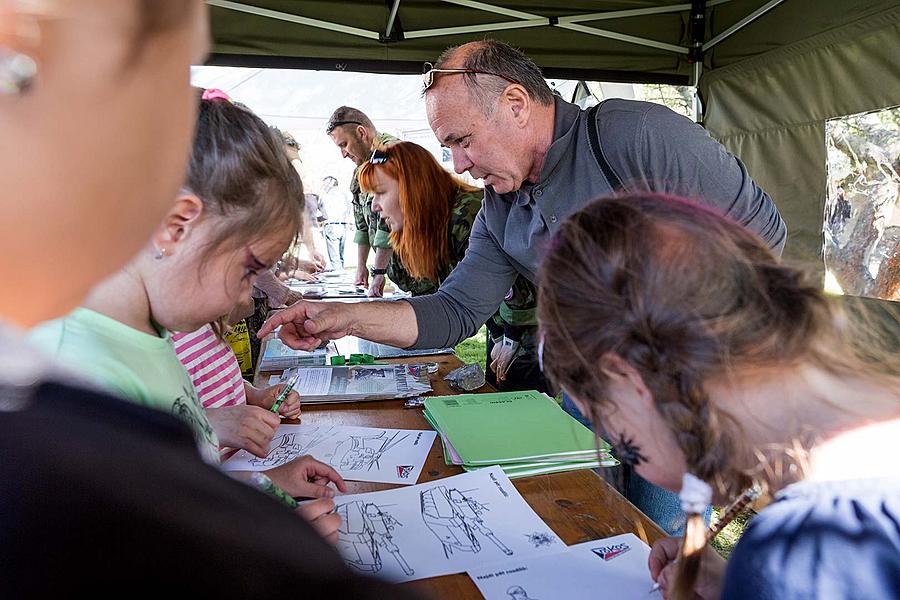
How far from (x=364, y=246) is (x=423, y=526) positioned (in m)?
3.46

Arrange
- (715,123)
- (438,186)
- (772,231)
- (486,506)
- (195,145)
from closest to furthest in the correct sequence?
(195,145) < (486,506) < (772,231) < (438,186) < (715,123)

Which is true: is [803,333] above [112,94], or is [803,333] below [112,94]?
below

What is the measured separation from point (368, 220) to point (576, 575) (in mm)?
3488

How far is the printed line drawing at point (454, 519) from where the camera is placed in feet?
3.18

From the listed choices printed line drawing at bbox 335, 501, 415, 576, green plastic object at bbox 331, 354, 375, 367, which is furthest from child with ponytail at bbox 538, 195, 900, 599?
green plastic object at bbox 331, 354, 375, 367

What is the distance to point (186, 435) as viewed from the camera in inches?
11.1

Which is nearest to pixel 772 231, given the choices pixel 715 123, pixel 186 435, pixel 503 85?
pixel 503 85

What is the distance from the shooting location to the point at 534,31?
3.61m

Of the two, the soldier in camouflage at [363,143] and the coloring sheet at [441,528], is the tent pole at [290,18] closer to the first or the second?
the soldier in camouflage at [363,143]

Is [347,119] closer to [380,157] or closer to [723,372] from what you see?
[380,157]

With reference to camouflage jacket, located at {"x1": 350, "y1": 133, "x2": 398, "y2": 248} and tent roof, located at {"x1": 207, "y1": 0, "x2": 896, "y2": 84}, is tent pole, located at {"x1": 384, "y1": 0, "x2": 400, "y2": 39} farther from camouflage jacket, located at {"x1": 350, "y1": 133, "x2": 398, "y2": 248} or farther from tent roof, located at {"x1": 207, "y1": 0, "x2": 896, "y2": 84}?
camouflage jacket, located at {"x1": 350, "y1": 133, "x2": 398, "y2": 248}

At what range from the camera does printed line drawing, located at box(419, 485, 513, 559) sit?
3.18 ft

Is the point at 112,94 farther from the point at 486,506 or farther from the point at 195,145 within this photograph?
the point at 486,506

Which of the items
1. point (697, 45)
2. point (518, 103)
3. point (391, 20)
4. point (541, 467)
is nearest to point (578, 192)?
point (518, 103)
